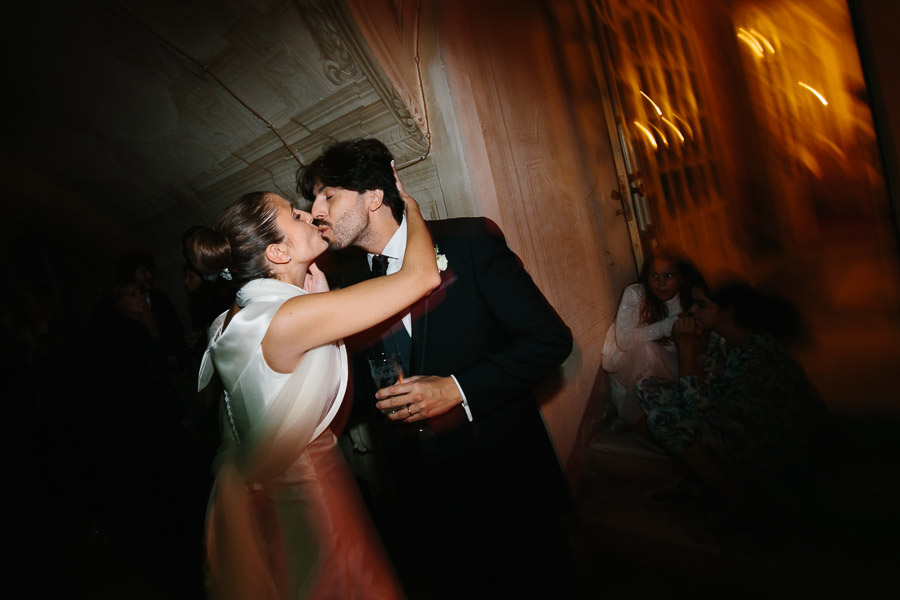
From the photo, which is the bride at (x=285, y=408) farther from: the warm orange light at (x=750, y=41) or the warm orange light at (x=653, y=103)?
the warm orange light at (x=750, y=41)

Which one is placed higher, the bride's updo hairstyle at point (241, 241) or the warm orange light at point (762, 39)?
the warm orange light at point (762, 39)

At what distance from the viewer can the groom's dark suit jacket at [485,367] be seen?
1673mm

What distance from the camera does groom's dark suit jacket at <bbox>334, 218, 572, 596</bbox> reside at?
1.67 m

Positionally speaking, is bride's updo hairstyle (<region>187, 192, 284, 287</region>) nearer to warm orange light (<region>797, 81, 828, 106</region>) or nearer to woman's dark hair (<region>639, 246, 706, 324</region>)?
woman's dark hair (<region>639, 246, 706, 324</region>)

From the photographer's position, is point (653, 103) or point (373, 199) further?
point (653, 103)

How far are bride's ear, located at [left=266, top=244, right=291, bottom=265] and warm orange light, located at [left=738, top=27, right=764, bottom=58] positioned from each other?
18.8 ft

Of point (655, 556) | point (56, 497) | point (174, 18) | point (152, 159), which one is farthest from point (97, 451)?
point (655, 556)

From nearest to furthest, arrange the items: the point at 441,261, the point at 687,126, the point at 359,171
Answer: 1. the point at 441,261
2. the point at 359,171
3. the point at 687,126

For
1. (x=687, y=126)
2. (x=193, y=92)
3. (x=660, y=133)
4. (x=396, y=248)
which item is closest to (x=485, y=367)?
(x=396, y=248)

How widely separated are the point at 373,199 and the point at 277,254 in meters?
0.51

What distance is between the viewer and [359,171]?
6.53ft

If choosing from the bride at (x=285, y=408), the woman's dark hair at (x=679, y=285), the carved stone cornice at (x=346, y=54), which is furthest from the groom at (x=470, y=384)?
the woman's dark hair at (x=679, y=285)

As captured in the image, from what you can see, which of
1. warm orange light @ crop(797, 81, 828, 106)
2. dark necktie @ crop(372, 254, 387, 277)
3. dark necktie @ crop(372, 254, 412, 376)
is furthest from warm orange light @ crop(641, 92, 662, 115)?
dark necktie @ crop(372, 254, 412, 376)

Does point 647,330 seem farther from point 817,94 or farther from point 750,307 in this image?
point 817,94
